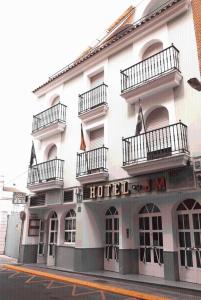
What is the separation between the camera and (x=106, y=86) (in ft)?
44.7

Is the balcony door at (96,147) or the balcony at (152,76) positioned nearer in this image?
the balcony at (152,76)

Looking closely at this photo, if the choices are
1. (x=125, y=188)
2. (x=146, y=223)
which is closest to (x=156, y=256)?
(x=146, y=223)

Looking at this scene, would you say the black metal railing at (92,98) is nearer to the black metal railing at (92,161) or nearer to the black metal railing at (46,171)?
the black metal railing at (92,161)

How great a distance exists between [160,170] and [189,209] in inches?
78.8

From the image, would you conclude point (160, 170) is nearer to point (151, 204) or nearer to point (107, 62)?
point (151, 204)

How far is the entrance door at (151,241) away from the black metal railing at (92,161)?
2.68 metres

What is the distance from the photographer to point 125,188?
11031mm

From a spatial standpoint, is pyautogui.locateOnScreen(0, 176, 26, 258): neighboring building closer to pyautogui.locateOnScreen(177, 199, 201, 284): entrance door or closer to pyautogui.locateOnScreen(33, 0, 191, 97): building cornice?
pyautogui.locateOnScreen(33, 0, 191, 97): building cornice

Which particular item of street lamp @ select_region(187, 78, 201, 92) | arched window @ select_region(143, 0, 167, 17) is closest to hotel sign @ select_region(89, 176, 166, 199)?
street lamp @ select_region(187, 78, 201, 92)

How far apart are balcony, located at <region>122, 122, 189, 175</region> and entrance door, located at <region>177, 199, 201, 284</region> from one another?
2060 millimetres

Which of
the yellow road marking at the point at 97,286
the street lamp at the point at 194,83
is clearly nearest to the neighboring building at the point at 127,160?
the yellow road marking at the point at 97,286

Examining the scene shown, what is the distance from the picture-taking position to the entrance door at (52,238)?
48.5 feet

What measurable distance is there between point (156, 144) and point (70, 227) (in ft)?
22.3

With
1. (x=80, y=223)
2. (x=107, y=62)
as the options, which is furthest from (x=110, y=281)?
(x=107, y=62)
